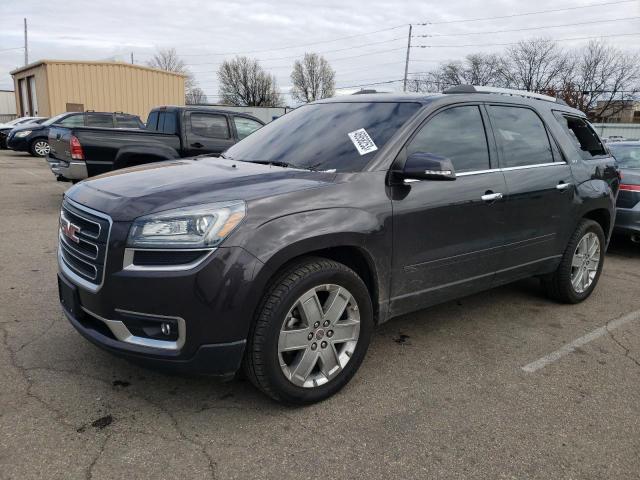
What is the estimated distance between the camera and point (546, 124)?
15.0 feet

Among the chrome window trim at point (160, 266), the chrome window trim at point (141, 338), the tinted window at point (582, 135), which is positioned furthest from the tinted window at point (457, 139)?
the chrome window trim at point (141, 338)

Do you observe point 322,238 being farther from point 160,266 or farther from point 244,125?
point 244,125

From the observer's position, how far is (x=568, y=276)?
15.8 ft

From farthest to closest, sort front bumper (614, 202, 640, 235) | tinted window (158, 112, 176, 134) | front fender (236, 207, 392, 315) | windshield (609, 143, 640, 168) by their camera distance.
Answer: tinted window (158, 112, 176, 134) < windshield (609, 143, 640, 168) < front bumper (614, 202, 640, 235) < front fender (236, 207, 392, 315)

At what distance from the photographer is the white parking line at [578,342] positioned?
12.1 feet

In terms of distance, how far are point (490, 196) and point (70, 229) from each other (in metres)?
2.77

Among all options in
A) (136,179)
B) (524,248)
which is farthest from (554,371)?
(136,179)

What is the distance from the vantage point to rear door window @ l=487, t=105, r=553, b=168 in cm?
408

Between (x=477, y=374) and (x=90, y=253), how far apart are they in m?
2.50

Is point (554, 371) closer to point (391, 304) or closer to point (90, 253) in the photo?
point (391, 304)

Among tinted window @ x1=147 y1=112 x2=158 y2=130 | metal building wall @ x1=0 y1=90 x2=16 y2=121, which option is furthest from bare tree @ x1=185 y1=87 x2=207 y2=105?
tinted window @ x1=147 y1=112 x2=158 y2=130

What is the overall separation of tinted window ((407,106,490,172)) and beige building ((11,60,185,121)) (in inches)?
1036

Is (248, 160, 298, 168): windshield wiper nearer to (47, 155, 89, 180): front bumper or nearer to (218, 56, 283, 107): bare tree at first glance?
(47, 155, 89, 180): front bumper

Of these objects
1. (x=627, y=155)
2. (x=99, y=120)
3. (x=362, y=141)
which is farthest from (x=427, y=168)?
(x=99, y=120)
